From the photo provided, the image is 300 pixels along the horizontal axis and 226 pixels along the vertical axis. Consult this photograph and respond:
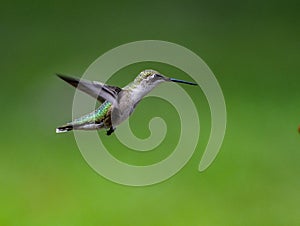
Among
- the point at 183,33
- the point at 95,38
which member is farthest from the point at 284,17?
the point at 95,38

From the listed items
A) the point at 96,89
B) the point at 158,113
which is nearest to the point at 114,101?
the point at 96,89

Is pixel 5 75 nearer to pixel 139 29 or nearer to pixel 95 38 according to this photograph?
pixel 95 38

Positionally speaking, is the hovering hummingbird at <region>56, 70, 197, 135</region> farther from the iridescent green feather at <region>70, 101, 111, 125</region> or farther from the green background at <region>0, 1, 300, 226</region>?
the green background at <region>0, 1, 300, 226</region>

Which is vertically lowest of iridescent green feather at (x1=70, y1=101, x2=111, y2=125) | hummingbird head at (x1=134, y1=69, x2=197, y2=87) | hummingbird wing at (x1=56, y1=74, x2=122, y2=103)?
iridescent green feather at (x1=70, y1=101, x2=111, y2=125)

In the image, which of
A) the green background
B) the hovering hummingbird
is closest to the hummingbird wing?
the hovering hummingbird

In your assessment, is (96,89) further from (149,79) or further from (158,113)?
(158,113)

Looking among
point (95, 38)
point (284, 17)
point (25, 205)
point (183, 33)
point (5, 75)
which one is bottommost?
point (25, 205)
